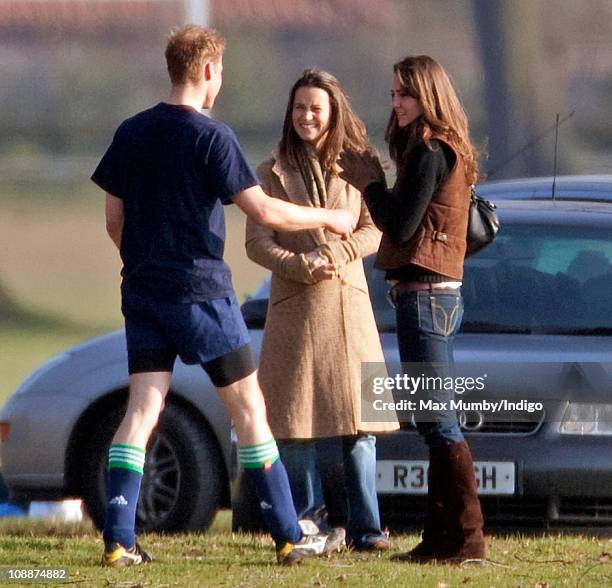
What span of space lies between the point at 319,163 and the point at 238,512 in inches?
48.8

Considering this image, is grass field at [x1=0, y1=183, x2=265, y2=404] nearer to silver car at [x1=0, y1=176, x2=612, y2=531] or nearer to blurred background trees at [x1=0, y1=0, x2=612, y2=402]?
blurred background trees at [x1=0, y1=0, x2=612, y2=402]

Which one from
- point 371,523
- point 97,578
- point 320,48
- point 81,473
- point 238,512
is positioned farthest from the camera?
point 320,48

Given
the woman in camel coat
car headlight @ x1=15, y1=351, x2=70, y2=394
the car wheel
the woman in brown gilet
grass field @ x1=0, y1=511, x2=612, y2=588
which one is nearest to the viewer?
grass field @ x1=0, y1=511, x2=612, y2=588

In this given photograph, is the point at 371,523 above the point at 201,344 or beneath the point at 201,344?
beneath

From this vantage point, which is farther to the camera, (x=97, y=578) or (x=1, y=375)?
(x=1, y=375)

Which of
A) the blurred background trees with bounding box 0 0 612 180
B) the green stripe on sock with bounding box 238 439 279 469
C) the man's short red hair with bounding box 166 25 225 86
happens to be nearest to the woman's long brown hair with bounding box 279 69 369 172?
the man's short red hair with bounding box 166 25 225 86

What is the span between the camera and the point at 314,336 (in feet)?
19.1

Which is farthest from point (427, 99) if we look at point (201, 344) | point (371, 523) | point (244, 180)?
point (371, 523)

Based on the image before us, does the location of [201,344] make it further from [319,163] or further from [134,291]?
[319,163]

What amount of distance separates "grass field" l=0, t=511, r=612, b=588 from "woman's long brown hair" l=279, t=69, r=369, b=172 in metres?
1.27

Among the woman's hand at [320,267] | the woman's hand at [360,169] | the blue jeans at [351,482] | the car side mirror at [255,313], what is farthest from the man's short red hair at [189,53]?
the car side mirror at [255,313]

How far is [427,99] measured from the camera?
208 inches

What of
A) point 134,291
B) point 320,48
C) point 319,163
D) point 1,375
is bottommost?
point 1,375

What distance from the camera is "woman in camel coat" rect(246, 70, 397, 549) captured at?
5.81 metres
